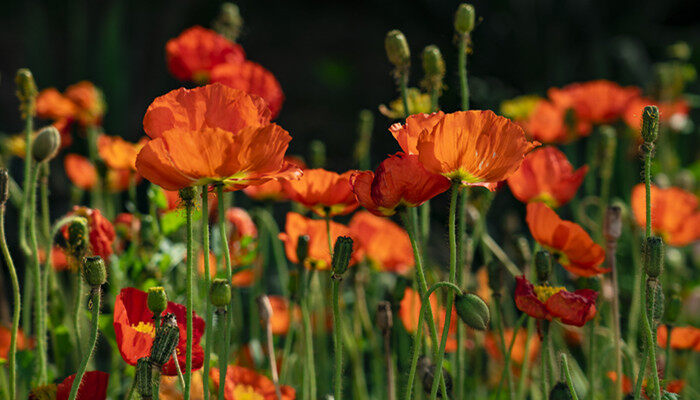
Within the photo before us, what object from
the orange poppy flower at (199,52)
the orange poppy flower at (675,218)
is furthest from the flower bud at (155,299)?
the orange poppy flower at (675,218)

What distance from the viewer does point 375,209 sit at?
0.68 metres

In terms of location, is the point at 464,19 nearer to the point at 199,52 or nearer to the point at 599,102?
the point at 199,52

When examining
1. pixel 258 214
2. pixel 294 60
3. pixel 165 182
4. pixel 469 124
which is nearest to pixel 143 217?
pixel 258 214

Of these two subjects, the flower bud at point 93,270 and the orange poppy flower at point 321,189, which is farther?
the orange poppy flower at point 321,189

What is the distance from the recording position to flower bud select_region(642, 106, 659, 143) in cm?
65

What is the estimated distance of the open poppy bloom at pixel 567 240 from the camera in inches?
32.4

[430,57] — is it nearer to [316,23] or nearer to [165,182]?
[165,182]

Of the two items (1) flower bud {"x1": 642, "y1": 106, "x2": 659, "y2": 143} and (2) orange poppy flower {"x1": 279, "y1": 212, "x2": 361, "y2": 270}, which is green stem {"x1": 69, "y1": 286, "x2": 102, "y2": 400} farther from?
(1) flower bud {"x1": 642, "y1": 106, "x2": 659, "y2": 143}

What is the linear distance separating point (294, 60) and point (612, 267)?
132 inches

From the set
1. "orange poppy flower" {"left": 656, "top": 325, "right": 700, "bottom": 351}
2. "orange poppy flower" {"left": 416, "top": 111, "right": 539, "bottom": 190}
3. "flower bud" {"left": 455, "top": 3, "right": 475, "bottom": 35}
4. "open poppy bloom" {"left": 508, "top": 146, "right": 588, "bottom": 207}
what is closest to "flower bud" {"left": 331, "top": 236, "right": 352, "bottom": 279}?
"orange poppy flower" {"left": 416, "top": 111, "right": 539, "bottom": 190}

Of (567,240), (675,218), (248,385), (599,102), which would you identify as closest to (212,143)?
(248,385)

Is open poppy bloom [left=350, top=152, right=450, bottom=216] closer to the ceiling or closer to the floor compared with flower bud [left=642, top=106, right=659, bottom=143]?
closer to the floor

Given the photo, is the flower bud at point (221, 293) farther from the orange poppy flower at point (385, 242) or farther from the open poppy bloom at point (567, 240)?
the orange poppy flower at point (385, 242)

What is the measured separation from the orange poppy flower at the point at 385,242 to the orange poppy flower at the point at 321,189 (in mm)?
320
